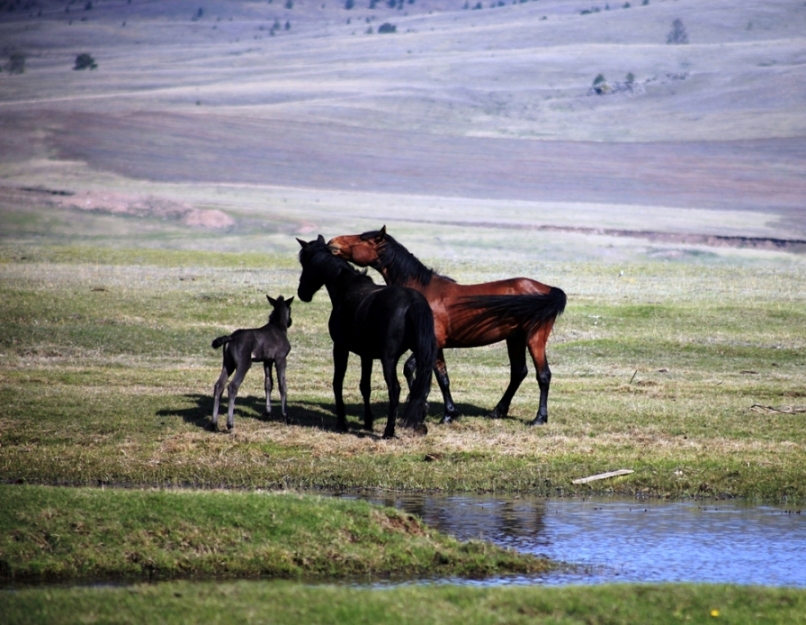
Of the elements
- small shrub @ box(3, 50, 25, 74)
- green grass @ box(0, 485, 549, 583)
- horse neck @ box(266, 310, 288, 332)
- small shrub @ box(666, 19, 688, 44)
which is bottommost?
green grass @ box(0, 485, 549, 583)

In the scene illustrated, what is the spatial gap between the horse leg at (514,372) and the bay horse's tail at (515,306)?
2.00ft

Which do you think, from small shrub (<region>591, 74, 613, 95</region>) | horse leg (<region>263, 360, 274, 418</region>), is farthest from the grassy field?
small shrub (<region>591, 74, 613, 95</region>)

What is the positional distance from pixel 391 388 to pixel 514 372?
315 cm

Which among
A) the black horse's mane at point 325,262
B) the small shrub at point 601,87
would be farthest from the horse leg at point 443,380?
the small shrub at point 601,87

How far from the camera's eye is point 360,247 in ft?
55.1

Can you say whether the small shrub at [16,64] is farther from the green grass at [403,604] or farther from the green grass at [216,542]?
the green grass at [403,604]

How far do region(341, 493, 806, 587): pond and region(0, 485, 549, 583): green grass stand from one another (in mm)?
692

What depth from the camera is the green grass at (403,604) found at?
836cm

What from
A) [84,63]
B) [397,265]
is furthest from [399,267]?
[84,63]

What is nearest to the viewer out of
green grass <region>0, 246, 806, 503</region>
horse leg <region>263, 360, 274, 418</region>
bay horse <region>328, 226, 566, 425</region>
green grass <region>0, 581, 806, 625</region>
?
green grass <region>0, 581, 806, 625</region>

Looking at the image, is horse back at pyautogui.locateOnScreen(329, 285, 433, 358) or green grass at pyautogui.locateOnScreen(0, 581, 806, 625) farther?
horse back at pyautogui.locateOnScreen(329, 285, 433, 358)

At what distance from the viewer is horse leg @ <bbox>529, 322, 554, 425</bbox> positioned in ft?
55.9

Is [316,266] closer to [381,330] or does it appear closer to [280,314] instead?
[280,314]

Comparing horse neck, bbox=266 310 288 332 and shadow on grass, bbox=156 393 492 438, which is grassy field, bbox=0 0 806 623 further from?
horse neck, bbox=266 310 288 332
